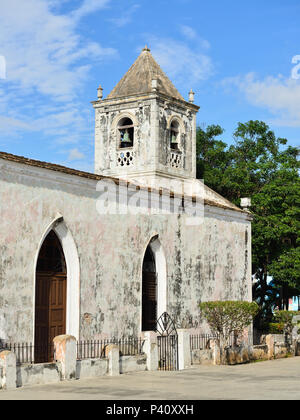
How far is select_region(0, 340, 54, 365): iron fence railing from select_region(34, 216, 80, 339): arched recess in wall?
736 mm

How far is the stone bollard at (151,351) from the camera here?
60.5 ft

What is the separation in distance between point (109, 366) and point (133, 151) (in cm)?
1172

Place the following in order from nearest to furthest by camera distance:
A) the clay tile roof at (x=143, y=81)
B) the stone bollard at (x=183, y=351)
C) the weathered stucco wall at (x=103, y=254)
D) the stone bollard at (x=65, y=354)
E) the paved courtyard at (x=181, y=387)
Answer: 1. the paved courtyard at (x=181, y=387)
2. the stone bollard at (x=65, y=354)
3. the weathered stucco wall at (x=103, y=254)
4. the stone bollard at (x=183, y=351)
5. the clay tile roof at (x=143, y=81)

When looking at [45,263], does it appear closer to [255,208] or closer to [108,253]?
[108,253]

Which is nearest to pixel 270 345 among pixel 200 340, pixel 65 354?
pixel 200 340

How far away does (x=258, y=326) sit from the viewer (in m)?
32.2

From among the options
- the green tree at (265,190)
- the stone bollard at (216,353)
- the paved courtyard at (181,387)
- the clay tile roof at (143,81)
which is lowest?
the paved courtyard at (181,387)

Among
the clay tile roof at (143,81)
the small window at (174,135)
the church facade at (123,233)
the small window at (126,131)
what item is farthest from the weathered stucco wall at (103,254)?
the clay tile roof at (143,81)

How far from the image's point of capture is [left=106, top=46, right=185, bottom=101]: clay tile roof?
1070 inches

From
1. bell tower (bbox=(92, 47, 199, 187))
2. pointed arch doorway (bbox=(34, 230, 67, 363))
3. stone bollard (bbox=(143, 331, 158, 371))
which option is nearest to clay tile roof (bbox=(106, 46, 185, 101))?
bell tower (bbox=(92, 47, 199, 187))

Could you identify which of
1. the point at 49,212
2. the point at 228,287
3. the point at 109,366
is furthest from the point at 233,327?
the point at 49,212

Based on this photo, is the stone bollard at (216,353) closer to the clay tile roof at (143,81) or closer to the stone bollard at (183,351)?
the stone bollard at (183,351)

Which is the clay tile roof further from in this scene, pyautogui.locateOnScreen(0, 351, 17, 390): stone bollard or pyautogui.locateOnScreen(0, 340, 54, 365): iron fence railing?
pyautogui.locateOnScreen(0, 351, 17, 390): stone bollard

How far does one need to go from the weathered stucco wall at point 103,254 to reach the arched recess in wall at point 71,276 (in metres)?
0.06
